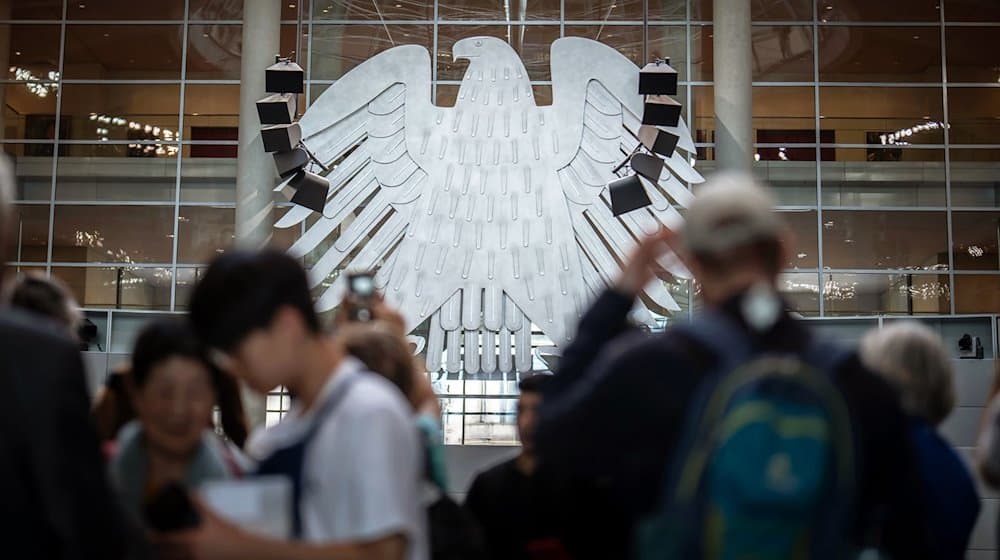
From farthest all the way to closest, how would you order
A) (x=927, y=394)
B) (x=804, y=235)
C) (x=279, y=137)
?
(x=804, y=235)
(x=279, y=137)
(x=927, y=394)

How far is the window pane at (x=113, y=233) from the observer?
55.0 ft

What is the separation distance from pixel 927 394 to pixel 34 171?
15.6 m

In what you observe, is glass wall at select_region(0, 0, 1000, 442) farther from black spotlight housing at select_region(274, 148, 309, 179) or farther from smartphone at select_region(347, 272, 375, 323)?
smartphone at select_region(347, 272, 375, 323)

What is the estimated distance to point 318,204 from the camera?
12.0 meters

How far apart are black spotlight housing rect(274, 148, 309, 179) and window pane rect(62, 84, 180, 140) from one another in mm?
4939

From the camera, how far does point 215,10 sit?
16922 mm

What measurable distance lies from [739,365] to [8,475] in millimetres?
1174

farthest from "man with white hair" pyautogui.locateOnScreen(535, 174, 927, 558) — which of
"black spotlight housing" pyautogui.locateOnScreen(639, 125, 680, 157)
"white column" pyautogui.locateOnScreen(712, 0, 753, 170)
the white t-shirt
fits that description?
"white column" pyautogui.locateOnScreen(712, 0, 753, 170)

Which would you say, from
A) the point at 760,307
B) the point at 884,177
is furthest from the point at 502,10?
the point at 760,307

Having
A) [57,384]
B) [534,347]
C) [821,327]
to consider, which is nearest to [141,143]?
[534,347]

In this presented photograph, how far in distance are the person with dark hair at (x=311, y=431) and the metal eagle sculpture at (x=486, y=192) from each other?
31.8 feet

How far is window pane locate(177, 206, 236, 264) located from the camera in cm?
1658

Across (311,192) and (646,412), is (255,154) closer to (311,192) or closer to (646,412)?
(311,192)

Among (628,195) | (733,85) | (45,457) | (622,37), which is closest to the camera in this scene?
(45,457)
